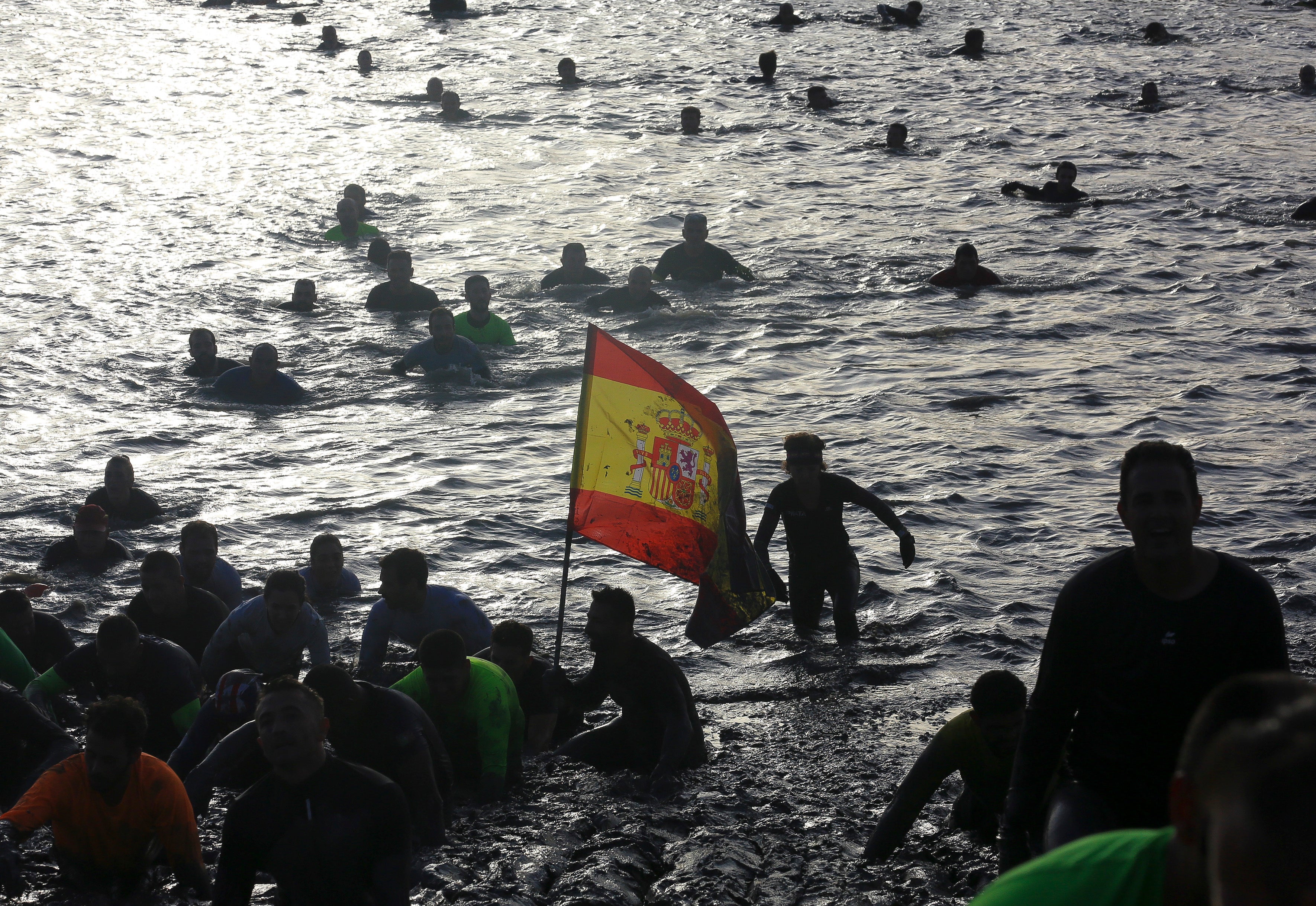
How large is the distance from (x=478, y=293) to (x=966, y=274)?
837 centimetres

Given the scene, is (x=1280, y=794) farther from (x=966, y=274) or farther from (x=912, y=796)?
(x=966, y=274)

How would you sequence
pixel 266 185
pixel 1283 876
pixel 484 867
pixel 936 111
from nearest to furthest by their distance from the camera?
pixel 1283 876 → pixel 484 867 → pixel 266 185 → pixel 936 111

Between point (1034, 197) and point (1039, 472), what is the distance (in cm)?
1423

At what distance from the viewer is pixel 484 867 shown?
8.04 meters

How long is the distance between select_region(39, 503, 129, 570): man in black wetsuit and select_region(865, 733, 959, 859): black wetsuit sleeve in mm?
8341

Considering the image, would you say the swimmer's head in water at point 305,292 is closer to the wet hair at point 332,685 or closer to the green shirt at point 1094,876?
the wet hair at point 332,685

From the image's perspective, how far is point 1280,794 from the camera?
77.0 inches

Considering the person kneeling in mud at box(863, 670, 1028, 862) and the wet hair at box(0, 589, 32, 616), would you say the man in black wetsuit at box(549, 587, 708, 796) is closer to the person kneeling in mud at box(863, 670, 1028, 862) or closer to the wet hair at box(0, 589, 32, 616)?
the person kneeling in mud at box(863, 670, 1028, 862)

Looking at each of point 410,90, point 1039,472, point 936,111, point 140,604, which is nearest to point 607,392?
point 140,604

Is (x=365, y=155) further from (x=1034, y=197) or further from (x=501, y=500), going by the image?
(x=501, y=500)

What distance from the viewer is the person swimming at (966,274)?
2280cm

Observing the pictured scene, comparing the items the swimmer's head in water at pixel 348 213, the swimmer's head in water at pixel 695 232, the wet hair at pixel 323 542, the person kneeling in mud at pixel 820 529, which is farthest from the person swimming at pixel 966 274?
the wet hair at pixel 323 542

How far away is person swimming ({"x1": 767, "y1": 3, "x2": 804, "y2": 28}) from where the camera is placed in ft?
152

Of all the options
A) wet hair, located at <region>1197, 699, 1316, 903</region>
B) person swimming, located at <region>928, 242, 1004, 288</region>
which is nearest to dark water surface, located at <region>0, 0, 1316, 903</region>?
person swimming, located at <region>928, 242, 1004, 288</region>
